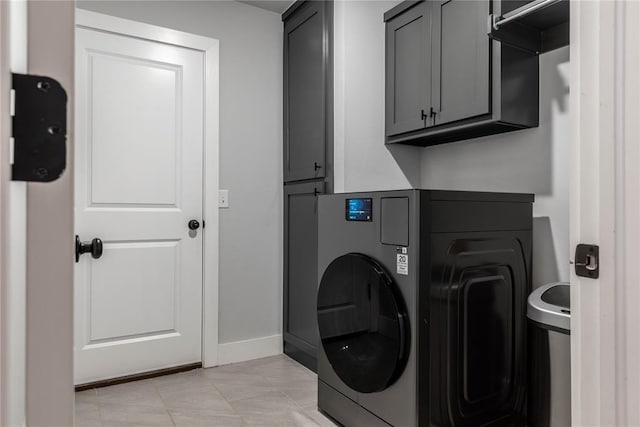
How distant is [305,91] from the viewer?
2779 millimetres

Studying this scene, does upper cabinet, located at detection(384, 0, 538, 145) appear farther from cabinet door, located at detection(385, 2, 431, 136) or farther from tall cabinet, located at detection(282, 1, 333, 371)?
tall cabinet, located at detection(282, 1, 333, 371)

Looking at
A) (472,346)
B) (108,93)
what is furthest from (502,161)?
(108,93)

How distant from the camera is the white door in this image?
2424 millimetres

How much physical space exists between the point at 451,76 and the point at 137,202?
191 cm

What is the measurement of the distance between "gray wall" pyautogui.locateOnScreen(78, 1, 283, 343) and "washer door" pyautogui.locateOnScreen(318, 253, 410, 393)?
0.99m

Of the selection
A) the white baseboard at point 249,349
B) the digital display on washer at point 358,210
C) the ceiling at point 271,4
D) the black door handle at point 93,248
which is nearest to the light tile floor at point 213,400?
the white baseboard at point 249,349

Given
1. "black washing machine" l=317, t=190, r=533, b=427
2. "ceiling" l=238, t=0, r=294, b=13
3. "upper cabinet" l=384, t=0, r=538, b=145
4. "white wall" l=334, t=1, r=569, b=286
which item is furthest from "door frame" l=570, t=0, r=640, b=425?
"ceiling" l=238, t=0, r=294, b=13

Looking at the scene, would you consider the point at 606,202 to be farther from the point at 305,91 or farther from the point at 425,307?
the point at 305,91

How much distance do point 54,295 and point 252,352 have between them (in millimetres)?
2710

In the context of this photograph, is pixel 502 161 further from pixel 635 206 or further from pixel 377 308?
pixel 635 206

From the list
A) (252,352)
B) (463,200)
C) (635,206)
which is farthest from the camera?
(252,352)

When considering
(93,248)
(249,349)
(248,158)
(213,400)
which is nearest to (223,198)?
(248,158)

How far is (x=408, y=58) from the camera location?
249 centimetres

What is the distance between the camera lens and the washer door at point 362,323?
5.42 feet
